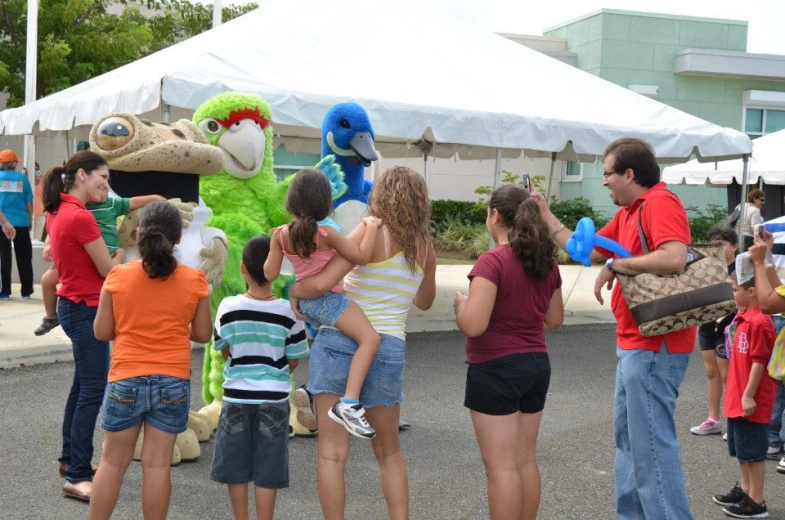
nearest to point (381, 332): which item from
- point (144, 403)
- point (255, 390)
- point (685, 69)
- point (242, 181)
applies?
point (255, 390)

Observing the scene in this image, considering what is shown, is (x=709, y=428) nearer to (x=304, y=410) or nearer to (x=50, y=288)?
→ (x=304, y=410)

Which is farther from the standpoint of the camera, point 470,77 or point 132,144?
point 470,77

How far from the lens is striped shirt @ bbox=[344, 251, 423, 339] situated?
374cm

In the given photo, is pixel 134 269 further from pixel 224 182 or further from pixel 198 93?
pixel 198 93

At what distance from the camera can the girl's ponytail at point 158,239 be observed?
358 centimetres

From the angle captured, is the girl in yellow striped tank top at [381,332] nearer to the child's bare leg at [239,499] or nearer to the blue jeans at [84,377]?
the child's bare leg at [239,499]

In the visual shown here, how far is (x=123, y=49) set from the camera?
1656 cm

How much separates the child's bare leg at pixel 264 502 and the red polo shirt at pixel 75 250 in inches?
54.5

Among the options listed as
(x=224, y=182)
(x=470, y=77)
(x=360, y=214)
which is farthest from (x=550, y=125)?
(x=224, y=182)

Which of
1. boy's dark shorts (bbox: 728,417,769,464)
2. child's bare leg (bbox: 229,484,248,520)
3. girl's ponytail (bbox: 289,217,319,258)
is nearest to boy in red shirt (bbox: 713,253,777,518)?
boy's dark shorts (bbox: 728,417,769,464)

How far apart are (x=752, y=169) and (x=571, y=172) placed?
30.1ft

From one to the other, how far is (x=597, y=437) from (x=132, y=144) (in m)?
3.65

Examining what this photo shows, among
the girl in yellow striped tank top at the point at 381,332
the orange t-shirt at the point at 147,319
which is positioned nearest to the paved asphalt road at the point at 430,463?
the girl in yellow striped tank top at the point at 381,332

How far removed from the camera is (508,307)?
365cm
